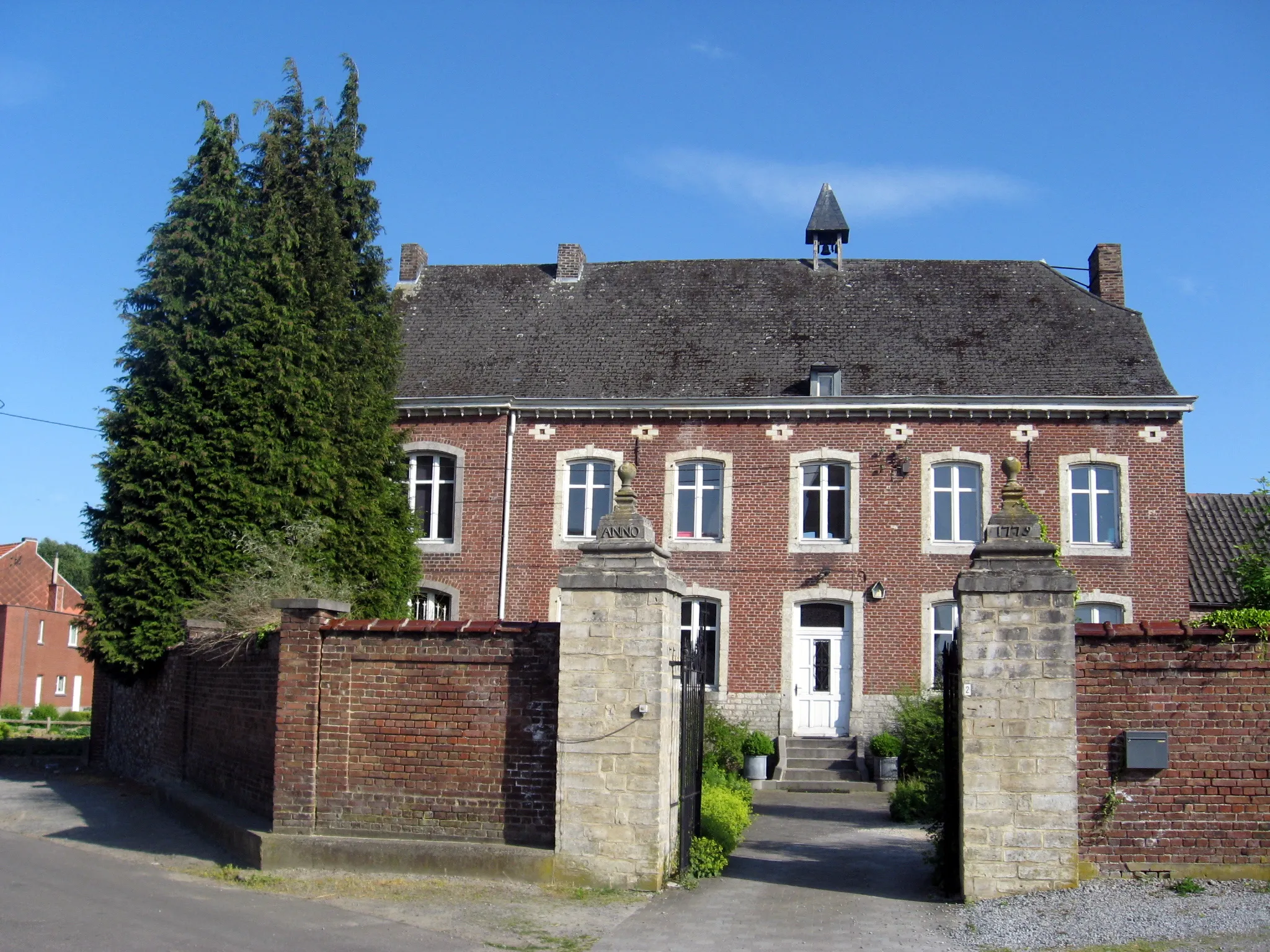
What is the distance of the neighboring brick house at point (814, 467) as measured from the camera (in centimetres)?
2138

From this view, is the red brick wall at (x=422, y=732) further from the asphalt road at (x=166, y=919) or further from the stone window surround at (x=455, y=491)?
the stone window surround at (x=455, y=491)

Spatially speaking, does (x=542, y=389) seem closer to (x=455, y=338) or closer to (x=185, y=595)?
(x=455, y=338)

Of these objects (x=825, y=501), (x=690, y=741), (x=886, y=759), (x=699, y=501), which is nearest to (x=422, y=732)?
(x=690, y=741)

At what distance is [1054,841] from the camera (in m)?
9.21

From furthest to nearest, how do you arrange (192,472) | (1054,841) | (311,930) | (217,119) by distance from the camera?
1. (217,119)
2. (192,472)
3. (1054,841)
4. (311,930)

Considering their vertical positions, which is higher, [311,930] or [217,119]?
[217,119]

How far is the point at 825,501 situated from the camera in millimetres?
21922

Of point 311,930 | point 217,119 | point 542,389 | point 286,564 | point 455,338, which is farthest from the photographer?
point 455,338

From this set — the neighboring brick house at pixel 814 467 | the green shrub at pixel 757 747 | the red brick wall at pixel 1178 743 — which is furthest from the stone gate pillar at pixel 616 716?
the neighboring brick house at pixel 814 467

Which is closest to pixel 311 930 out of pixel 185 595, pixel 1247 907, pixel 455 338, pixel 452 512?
pixel 1247 907

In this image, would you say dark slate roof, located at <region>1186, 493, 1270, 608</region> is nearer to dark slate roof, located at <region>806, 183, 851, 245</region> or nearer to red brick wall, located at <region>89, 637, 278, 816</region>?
dark slate roof, located at <region>806, 183, 851, 245</region>

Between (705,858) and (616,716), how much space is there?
6.37ft

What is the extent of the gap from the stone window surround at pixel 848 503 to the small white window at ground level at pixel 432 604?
21.9 feet

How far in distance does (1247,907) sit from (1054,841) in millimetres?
1372
